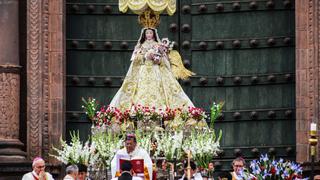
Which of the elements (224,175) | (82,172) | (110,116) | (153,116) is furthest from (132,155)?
(224,175)

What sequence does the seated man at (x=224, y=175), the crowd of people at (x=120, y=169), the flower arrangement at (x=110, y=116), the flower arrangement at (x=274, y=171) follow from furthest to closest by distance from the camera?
the seated man at (x=224, y=175) → the flower arrangement at (x=110, y=116) → the crowd of people at (x=120, y=169) → the flower arrangement at (x=274, y=171)

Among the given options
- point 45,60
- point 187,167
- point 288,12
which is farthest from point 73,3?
point 187,167

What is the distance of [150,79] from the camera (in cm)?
3641

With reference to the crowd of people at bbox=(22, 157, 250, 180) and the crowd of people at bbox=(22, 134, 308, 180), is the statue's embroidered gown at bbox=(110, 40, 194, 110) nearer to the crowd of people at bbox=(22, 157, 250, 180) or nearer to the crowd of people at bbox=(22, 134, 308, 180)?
the crowd of people at bbox=(22, 157, 250, 180)

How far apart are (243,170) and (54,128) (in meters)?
6.72

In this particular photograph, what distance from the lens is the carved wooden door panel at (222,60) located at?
39875mm

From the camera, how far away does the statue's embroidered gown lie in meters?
36.3

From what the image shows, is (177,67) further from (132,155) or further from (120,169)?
(120,169)

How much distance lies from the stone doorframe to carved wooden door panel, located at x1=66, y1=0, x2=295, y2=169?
722 millimetres

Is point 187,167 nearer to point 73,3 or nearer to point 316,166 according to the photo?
point 316,166

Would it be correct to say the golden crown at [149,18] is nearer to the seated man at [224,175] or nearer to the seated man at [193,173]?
the seated man at [224,175]

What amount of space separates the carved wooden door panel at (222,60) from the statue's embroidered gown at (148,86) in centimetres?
339

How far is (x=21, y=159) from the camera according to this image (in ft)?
125

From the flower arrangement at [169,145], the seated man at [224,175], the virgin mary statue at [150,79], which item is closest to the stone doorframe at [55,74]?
the seated man at [224,175]
